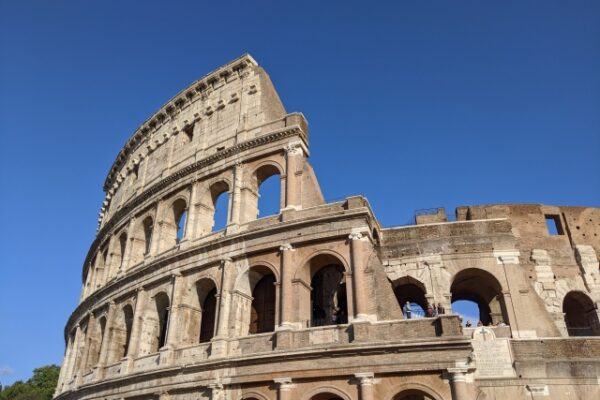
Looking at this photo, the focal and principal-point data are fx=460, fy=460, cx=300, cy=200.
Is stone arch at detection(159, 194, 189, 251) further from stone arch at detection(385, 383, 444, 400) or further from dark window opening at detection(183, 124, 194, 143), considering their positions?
stone arch at detection(385, 383, 444, 400)

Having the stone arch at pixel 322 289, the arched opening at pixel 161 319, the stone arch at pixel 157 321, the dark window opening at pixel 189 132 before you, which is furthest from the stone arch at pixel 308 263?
the dark window opening at pixel 189 132

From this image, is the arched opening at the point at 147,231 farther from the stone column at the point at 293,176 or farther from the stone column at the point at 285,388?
the stone column at the point at 285,388

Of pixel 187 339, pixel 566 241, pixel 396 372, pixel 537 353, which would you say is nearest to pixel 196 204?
pixel 187 339

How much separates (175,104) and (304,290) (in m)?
13.3

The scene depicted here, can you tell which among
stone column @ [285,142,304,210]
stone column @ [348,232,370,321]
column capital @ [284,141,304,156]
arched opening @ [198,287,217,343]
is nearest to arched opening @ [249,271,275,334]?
arched opening @ [198,287,217,343]

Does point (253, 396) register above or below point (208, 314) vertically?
below

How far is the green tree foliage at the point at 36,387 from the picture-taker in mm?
42531

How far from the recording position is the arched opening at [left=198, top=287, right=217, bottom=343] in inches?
652

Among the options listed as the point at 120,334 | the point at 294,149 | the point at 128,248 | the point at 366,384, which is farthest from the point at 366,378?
the point at 128,248

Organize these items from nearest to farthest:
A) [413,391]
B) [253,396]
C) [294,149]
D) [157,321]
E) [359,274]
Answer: [413,391], [253,396], [359,274], [294,149], [157,321]

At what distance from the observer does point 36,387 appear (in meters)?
44.5

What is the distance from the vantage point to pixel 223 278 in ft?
50.4

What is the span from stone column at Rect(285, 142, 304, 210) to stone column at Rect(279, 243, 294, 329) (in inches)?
64.1

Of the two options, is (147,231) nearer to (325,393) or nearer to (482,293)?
(325,393)
